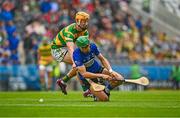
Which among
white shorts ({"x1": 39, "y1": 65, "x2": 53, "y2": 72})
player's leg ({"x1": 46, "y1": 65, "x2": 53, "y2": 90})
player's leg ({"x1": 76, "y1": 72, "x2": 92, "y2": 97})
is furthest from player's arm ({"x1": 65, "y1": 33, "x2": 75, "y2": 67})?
player's leg ({"x1": 46, "y1": 65, "x2": 53, "y2": 90})

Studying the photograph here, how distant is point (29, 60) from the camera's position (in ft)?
109

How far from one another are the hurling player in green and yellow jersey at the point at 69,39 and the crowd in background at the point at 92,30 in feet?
33.9

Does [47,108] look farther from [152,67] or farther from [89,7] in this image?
[89,7]

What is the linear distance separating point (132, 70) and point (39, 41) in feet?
13.8

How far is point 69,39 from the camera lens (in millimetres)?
20438

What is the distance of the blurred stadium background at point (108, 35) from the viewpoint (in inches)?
1292

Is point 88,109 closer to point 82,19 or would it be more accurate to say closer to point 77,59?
point 77,59

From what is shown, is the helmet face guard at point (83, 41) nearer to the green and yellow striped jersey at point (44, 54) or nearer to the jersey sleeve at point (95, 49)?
the jersey sleeve at point (95, 49)

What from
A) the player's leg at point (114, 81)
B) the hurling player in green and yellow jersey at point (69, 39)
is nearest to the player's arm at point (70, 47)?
the hurling player in green and yellow jersey at point (69, 39)

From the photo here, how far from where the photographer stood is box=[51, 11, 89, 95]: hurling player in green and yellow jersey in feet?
64.7

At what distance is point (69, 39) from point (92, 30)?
14909 mm

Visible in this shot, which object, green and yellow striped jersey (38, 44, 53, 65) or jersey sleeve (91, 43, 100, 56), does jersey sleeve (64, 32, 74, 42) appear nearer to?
jersey sleeve (91, 43, 100, 56)

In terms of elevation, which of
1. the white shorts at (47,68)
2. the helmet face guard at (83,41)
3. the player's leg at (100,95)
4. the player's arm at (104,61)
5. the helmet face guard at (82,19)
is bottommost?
the player's leg at (100,95)

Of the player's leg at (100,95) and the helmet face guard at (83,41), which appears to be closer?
the helmet face guard at (83,41)
